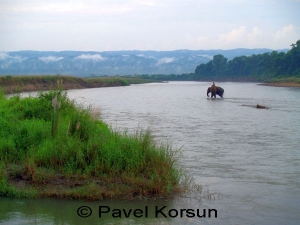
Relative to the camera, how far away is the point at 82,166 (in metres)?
10.0

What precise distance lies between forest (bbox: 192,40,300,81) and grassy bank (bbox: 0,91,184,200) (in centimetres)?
6333

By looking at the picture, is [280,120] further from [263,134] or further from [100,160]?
[100,160]

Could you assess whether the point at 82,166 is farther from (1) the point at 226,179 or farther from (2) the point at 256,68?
(2) the point at 256,68

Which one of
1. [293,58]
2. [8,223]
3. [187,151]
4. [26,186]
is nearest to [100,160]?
[26,186]

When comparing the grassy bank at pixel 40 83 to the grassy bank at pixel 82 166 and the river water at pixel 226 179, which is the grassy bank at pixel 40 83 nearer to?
the river water at pixel 226 179

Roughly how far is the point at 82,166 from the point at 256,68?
84951 mm
